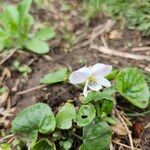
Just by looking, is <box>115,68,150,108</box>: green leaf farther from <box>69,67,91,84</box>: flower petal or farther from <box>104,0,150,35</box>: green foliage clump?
<box>104,0,150,35</box>: green foliage clump

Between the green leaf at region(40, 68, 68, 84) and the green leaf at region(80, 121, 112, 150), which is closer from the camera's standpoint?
the green leaf at region(80, 121, 112, 150)

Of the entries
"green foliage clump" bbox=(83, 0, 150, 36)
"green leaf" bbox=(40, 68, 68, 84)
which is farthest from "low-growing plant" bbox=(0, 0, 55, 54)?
"green foliage clump" bbox=(83, 0, 150, 36)

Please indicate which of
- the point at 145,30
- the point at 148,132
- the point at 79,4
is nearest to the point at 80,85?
the point at 148,132

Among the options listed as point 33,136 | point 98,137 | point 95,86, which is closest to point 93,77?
point 95,86

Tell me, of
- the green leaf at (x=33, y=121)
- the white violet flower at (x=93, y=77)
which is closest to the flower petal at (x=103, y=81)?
the white violet flower at (x=93, y=77)

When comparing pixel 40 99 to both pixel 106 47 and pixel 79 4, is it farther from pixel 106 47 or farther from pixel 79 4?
pixel 79 4

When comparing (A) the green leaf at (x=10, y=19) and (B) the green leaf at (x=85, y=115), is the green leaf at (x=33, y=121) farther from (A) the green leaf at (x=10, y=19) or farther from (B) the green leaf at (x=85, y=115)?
(A) the green leaf at (x=10, y=19)
